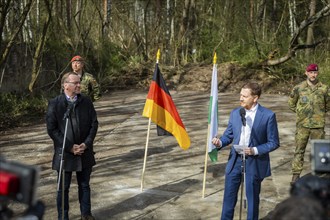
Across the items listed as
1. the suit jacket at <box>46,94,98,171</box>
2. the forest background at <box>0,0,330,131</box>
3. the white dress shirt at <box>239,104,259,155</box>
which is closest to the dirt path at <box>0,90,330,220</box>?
the suit jacket at <box>46,94,98,171</box>

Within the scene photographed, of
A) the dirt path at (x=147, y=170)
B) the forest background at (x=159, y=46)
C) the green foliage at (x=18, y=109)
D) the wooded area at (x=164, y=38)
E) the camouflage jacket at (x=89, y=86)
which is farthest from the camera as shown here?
the wooded area at (x=164, y=38)

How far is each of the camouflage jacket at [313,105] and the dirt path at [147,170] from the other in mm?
980

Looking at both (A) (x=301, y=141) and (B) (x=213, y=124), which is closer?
(B) (x=213, y=124)

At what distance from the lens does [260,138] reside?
5.46 meters

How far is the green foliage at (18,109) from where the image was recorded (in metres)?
12.6

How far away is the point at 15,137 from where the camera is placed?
11.1m

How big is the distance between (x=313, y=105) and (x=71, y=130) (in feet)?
11.2

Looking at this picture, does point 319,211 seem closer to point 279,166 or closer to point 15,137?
point 279,166

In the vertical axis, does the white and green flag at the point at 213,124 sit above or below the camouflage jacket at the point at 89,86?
below

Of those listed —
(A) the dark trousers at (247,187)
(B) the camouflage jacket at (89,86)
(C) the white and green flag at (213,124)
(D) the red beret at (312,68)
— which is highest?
(D) the red beret at (312,68)

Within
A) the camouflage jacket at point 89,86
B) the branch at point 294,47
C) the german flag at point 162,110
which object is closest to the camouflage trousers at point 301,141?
the german flag at point 162,110

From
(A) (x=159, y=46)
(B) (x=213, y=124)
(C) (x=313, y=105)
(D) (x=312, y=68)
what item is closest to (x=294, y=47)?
(A) (x=159, y=46)

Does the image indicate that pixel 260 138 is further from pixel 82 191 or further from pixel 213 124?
pixel 82 191

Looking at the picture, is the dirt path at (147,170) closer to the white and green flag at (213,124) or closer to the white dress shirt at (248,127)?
the white and green flag at (213,124)
